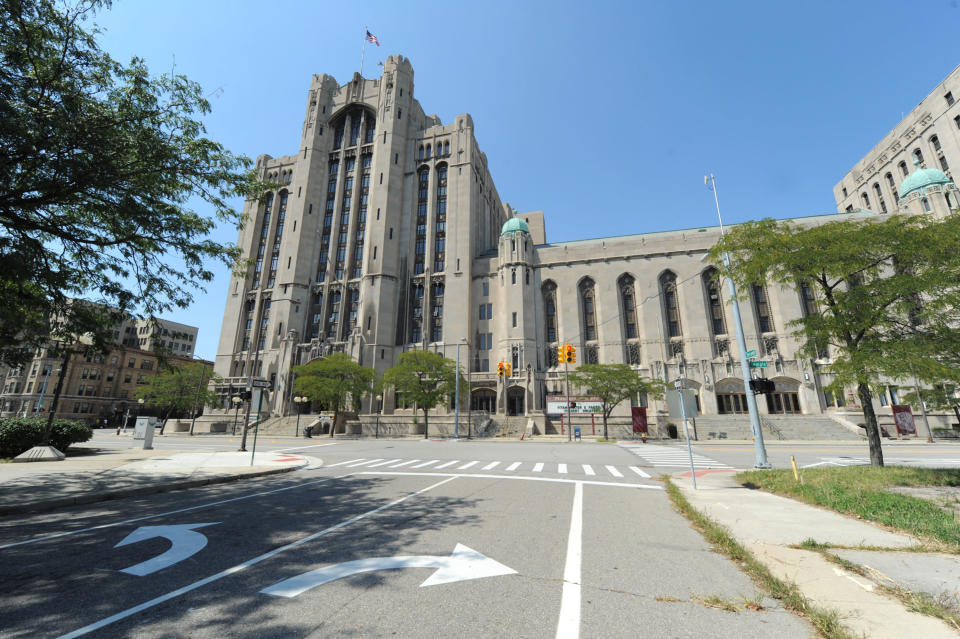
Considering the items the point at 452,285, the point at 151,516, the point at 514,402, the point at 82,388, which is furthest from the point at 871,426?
the point at 82,388

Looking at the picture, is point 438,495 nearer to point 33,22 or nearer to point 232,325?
point 33,22

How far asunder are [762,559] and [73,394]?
97.9m

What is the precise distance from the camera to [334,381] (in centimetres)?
4319

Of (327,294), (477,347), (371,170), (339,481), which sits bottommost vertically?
(339,481)

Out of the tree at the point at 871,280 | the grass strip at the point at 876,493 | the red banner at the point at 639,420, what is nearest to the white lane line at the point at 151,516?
the grass strip at the point at 876,493

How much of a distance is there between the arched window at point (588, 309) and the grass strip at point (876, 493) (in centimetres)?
4471

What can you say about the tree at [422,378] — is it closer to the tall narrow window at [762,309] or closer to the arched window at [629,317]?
the arched window at [629,317]

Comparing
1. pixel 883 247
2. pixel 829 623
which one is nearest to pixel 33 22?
pixel 829 623

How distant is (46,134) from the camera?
7.27 metres

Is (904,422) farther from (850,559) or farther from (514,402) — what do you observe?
(850,559)

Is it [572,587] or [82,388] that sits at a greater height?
[82,388]

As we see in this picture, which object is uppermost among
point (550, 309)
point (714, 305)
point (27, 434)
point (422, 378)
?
point (550, 309)

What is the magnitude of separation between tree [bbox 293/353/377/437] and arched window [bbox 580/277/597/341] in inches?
1155

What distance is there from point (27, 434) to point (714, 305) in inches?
2447
